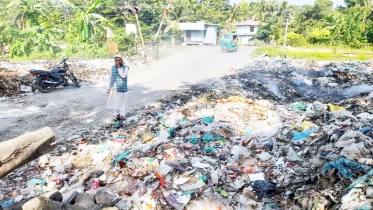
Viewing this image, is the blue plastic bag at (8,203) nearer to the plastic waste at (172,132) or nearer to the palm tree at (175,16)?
the plastic waste at (172,132)

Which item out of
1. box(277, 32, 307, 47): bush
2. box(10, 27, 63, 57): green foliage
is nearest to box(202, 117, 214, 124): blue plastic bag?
box(10, 27, 63, 57): green foliage

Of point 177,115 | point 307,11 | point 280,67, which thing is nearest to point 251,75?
point 280,67

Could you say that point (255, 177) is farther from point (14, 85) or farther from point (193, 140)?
point (14, 85)

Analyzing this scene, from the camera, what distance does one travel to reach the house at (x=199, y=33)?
3784 cm

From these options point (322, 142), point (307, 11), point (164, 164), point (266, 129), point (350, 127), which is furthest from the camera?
point (307, 11)

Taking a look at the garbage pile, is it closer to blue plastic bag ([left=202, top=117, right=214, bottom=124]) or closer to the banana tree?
blue plastic bag ([left=202, top=117, right=214, bottom=124])

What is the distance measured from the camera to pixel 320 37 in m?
28.7

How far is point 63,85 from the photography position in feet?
32.3

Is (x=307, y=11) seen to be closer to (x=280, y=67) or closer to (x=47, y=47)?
(x=280, y=67)

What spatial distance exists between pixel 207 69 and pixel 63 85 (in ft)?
25.6

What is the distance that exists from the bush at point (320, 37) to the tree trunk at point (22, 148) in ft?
102

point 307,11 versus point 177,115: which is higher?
point 307,11

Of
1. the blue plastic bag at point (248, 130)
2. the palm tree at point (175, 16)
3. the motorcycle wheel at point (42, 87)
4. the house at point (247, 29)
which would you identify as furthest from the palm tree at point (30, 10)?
the house at point (247, 29)

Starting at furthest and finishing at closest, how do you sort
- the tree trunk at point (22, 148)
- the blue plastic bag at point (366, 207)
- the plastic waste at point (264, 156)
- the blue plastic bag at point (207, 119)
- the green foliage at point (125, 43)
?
the green foliage at point (125, 43) → the blue plastic bag at point (207, 119) → the plastic waste at point (264, 156) → the blue plastic bag at point (366, 207) → the tree trunk at point (22, 148)
